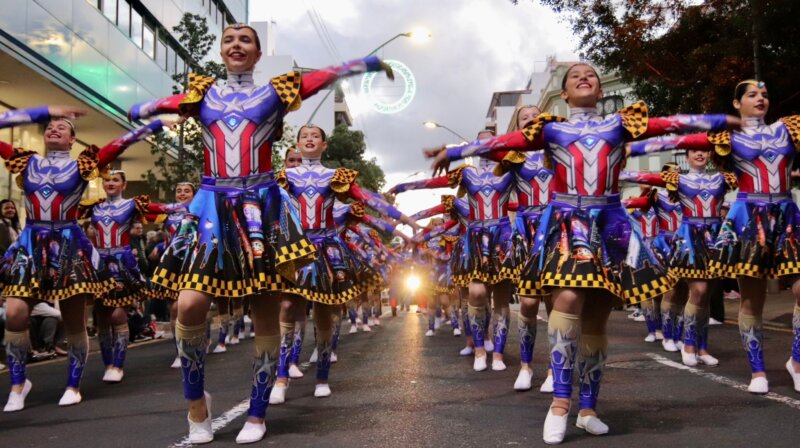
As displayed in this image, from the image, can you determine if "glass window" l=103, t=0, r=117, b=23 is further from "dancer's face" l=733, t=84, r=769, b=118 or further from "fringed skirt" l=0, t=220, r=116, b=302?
"dancer's face" l=733, t=84, r=769, b=118

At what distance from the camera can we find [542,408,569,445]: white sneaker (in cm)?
460

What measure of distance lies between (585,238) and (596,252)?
106 millimetres

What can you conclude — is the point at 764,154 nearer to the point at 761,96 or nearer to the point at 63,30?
the point at 761,96

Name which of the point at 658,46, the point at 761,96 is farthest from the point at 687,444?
the point at 658,46

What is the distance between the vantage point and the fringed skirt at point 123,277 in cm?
828

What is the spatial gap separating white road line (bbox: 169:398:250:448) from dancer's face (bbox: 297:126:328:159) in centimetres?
236

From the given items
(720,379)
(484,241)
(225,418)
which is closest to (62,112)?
(225,418)

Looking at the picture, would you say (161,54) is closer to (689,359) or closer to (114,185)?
(114,185)

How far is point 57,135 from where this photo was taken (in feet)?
23.2

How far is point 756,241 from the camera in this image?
20.4ft

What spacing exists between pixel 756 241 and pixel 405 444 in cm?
334

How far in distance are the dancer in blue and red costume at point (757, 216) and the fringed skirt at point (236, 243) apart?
2901 mm

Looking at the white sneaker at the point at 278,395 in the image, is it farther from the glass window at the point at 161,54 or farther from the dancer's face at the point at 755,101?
the glass window at the point at 161,54

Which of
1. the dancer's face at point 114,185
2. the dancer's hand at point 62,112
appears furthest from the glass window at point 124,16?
the dancer's hand at point 62,112
